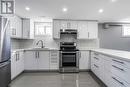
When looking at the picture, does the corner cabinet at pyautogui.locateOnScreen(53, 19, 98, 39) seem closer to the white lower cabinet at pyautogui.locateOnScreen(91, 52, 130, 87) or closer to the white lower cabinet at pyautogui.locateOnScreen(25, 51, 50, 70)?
the white lower cabinet at pyautogui.locateOnScreen(25, 51, 50, 70)

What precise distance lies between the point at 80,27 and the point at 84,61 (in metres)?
1.50

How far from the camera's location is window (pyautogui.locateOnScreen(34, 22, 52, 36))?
568 cm

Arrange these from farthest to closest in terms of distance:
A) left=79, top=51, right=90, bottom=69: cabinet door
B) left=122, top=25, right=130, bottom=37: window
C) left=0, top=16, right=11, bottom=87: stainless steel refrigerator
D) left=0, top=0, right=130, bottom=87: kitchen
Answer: left=122, top=25, right=130, bottom=37: window, left=79, top=51, right=90, bottom=69: cabinet door, left=0, top=0, right=130, bottom=87: kitchen, left=0, top=16, right=11, bottom=87: stainless steel refrigerator

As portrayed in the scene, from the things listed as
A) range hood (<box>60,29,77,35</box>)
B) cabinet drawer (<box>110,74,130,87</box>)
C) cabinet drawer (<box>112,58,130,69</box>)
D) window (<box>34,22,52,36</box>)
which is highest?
window (<box>34,22,52,36</box>)

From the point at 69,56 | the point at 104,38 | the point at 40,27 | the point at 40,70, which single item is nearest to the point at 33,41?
the point at 40,27

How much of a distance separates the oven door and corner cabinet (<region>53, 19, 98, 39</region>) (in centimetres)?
84

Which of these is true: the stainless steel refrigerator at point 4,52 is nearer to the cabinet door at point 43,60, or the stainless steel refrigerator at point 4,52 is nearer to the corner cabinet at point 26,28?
the cabinet door at point 43,60

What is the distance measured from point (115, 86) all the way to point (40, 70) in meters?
3.20

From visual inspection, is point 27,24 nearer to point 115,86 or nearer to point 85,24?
point 85,24

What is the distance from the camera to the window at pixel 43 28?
5.68m

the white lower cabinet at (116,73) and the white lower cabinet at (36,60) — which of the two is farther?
the white lower cabinet at (36,60)

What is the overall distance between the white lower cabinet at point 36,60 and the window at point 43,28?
1.20m

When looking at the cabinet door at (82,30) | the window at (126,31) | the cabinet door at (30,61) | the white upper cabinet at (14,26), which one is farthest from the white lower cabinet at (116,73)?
the window at (126,31)

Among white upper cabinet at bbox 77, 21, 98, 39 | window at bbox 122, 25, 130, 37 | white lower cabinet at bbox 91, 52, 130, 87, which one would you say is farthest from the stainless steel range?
window at bbox 122, 25, 130, 37
